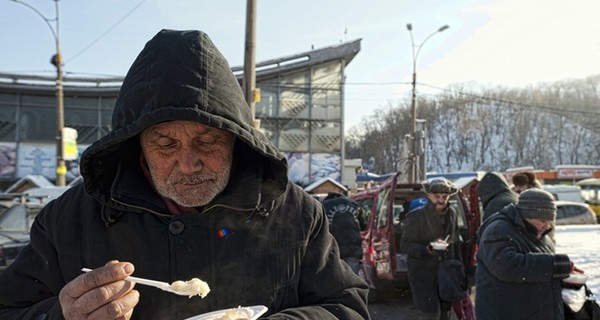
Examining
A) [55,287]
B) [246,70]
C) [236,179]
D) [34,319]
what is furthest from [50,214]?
[246,70]

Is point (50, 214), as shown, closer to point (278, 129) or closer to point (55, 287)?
point (55, 287)

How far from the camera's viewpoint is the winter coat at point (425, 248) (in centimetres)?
531

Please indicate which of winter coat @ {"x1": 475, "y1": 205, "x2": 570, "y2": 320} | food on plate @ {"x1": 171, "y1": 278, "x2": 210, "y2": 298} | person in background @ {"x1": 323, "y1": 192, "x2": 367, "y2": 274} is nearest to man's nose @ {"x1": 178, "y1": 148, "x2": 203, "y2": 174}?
food on plate @ {"x1": 171, "y1": 278, "x2": 210, "y2": 298}

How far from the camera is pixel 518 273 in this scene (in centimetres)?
361

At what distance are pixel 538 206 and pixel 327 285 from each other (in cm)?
276

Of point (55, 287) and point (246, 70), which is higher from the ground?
point (246, 70)

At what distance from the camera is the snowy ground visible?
9.07 meters

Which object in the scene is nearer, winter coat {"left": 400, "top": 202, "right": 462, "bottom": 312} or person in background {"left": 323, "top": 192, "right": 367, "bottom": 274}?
winter coat {"left": 400, "top": 202, "right": 462, "bottom": 312}

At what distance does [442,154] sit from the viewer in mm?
78500

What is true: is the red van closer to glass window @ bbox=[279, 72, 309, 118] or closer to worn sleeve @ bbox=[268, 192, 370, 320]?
worn sleeve @ bbox=[268, 192, 370, 320]

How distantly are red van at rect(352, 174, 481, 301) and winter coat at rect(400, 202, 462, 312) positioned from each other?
108 centimetres

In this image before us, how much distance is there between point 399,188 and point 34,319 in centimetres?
722

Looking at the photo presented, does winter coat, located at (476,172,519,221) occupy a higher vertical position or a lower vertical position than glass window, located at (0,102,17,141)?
lower

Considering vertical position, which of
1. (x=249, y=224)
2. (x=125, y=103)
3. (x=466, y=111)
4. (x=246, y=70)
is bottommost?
(x=249, y=224)
